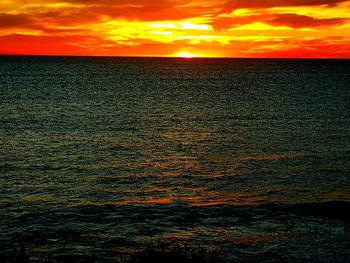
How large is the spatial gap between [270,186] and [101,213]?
11096mm

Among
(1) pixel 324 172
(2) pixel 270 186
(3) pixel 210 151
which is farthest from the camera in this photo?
(3) pixel 210 151

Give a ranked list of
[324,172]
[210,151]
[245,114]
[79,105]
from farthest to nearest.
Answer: [79,105] → [245,114] → [210,151] → [324,172]

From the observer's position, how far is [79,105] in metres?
88.1

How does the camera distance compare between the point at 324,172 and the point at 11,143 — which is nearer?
the point at 324,172

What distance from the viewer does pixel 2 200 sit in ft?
87.5

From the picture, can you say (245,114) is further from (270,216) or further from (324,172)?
(270,216)

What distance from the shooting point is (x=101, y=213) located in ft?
80.5

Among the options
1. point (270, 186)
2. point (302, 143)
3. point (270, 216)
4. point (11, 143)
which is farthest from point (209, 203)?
point (11, 143)

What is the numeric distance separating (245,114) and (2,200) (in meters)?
49.6

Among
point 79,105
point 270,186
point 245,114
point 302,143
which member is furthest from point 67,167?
point 79,105

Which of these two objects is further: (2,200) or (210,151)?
(210,151)

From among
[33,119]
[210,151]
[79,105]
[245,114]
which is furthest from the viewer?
[79,105]

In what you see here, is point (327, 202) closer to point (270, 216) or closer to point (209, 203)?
point (270, 216)

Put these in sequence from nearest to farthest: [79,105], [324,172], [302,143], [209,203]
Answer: [209,203], [324,172], [302,143], [79,105]
